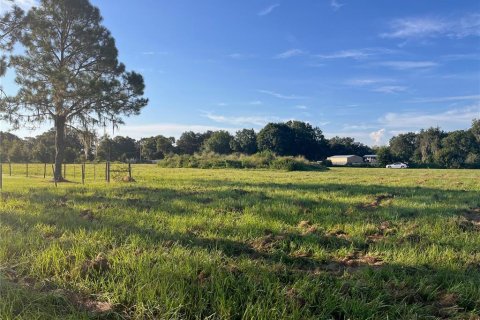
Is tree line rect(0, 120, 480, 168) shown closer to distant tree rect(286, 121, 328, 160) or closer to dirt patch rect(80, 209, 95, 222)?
distant tree rect(286, 121, 328, 160)

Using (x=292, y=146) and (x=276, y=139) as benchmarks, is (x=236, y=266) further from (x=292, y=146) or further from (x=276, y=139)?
(x=292, y=146)

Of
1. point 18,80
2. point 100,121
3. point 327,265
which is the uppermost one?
point 18,80

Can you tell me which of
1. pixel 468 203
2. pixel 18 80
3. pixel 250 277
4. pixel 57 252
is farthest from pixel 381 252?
pixel 18 80

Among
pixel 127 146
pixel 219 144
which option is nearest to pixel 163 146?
pixel 127 146

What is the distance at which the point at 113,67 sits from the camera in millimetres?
21156

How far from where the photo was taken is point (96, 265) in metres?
3.42

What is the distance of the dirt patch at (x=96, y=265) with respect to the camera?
3.35 metres

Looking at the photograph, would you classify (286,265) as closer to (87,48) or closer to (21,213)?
(21,213)

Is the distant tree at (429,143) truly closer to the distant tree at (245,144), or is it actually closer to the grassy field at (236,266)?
the distant tree at (245,144)

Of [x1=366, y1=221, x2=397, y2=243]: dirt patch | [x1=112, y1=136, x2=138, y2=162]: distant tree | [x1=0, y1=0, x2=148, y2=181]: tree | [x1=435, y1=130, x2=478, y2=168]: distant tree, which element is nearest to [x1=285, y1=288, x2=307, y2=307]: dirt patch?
[x1=366, y1=221, x2=397, y2=243]: dirt patch

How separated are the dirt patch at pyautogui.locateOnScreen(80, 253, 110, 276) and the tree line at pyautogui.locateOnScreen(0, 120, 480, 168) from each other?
5550 centimetres

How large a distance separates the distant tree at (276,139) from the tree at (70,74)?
6054cm

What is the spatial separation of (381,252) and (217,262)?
213 centimetres

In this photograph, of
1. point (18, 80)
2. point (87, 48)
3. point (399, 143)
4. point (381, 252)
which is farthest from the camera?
point (399, 143)
